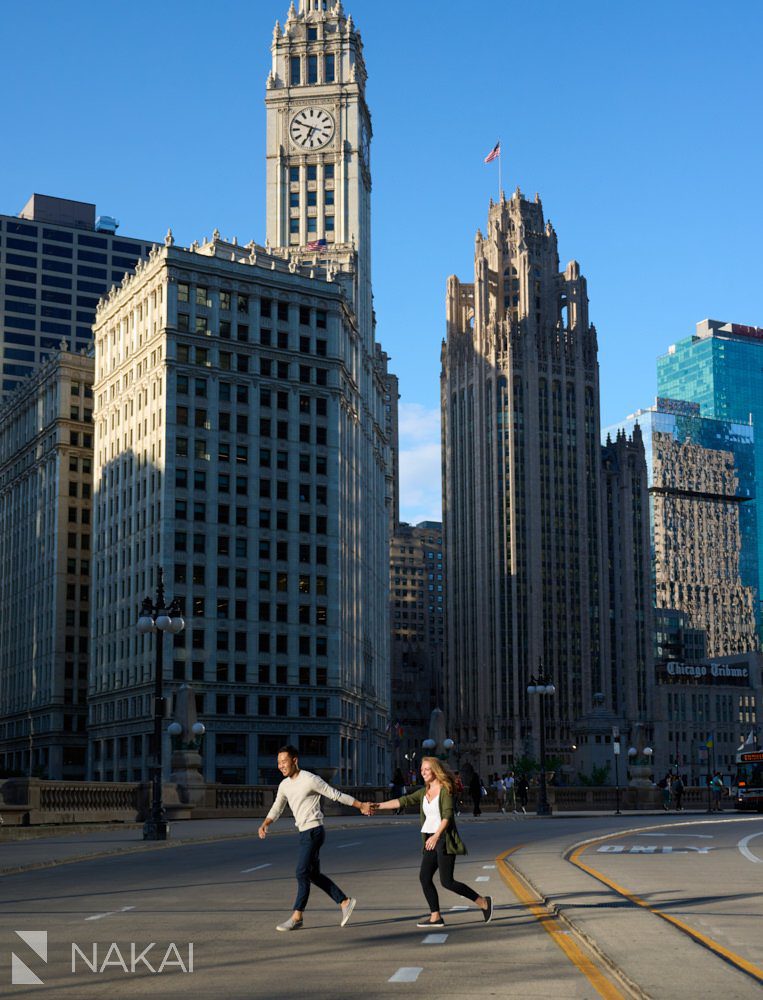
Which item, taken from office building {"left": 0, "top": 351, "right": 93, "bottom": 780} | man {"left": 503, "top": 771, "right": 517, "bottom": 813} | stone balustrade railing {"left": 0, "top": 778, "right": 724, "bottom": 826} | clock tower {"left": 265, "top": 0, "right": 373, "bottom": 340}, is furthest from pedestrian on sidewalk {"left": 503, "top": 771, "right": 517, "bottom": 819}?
clock tower {"left": 265, "top": 0, "right": 373, "bottom": 340}

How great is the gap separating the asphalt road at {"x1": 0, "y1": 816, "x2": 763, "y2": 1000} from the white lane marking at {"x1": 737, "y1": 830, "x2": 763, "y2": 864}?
0.32m

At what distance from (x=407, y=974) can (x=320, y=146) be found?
152447 millimetres

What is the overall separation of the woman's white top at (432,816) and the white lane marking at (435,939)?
1117mm

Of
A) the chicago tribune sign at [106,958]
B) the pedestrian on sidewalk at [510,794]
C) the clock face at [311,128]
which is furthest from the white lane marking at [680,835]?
the clock face at [311,128]

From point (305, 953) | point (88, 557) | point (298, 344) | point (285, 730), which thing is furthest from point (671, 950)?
point (88, 557)

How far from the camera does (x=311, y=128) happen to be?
6280 inches

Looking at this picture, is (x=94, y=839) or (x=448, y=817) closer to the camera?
(x=448, y=817)

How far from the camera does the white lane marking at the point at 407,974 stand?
12.0 metres

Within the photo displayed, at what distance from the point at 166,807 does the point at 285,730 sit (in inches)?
2480

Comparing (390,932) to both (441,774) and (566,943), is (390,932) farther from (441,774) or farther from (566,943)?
(566,943)

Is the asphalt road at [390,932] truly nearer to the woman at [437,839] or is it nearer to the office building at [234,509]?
the woman at [437,839]

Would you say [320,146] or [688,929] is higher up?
[320,146]

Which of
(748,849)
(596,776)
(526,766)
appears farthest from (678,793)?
(526,766)

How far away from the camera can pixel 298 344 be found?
127 m
